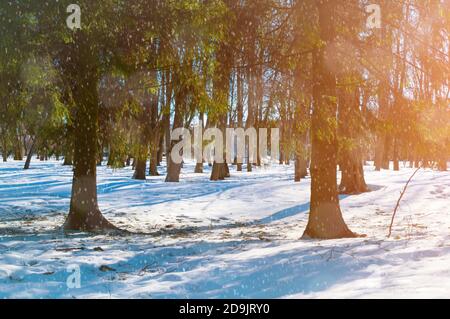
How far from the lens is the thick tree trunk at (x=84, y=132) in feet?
30.4

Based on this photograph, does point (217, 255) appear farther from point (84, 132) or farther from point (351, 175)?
point (351, 175)

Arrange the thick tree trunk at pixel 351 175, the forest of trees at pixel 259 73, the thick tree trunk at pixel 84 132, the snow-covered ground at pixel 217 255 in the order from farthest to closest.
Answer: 1. the thick tree trunk at pixel 351 175
2. the thick tree trunk at pixel 84 132
3. the forest of trees at pixel 259 73
4. the snow-covered ground at pixel 217 255

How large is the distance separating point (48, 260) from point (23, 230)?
363cm

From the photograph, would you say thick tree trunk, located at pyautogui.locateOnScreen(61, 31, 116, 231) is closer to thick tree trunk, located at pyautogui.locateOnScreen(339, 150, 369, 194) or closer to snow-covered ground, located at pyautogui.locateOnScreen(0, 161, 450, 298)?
snow-covered ground, located at pyautogui.locateOnScreen(0, 161, 450, 298)

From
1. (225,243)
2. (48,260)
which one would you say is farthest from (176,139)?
(48,260)

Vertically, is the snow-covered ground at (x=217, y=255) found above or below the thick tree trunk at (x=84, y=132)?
below

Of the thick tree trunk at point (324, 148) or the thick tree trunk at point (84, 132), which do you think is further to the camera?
→ the thick tree trunk at point (84, 132)

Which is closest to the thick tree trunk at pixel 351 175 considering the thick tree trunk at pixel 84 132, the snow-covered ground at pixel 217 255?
the snow-covered ground at pixel 217 255

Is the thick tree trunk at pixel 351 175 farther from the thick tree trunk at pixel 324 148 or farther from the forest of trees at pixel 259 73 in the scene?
the thick tree trunk at pixel 324 148

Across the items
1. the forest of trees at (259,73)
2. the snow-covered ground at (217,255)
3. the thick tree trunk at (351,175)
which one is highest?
the forest of trees at (259,73)

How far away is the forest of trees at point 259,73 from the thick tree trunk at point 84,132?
0.02 m

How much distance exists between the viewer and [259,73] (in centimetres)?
940

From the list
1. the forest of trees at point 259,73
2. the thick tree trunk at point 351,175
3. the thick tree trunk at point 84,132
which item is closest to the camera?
the forest of trees at point 259,73
